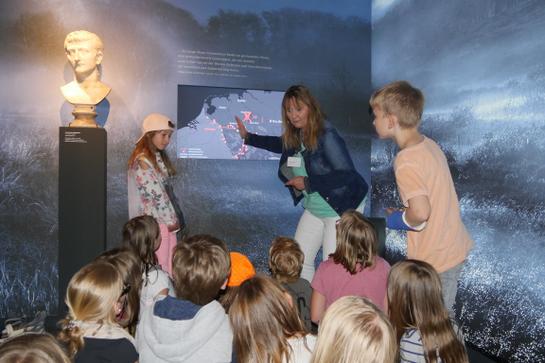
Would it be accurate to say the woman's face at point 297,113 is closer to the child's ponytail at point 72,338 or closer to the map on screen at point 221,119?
the map on screen at point 221,119

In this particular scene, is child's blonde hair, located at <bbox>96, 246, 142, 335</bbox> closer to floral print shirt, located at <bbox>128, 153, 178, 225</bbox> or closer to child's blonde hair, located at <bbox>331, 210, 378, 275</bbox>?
child's blonde hair, located at <bbox>331, 210, 378, 275</bbox>

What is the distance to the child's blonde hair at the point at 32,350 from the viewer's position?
1.09 m

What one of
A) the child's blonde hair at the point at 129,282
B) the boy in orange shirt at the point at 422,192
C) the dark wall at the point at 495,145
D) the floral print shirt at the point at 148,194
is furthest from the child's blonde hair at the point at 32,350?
the dark wall at the point at 495,145

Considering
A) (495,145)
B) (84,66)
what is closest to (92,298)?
(84,66)

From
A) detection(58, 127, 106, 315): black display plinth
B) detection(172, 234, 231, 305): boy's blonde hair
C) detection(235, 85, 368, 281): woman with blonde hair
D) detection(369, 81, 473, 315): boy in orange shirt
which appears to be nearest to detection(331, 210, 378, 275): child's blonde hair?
detection(369, 81, 473, 315): boy in orange shirt

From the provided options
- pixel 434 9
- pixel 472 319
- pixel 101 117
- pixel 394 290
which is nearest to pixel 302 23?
pixel 434 9

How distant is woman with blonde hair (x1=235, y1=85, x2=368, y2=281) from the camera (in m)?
3.57

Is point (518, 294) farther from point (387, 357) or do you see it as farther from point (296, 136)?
point (387, 357)

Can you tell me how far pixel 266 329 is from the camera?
1568 millimetres

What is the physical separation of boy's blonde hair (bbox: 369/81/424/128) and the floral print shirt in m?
1.95

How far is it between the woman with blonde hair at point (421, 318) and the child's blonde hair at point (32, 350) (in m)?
1.25

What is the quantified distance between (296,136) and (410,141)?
1515 millimetres

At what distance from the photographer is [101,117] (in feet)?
15.7

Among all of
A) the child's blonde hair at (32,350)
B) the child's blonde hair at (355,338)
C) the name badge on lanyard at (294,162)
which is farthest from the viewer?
the name badge on lanyard at (294,162)
